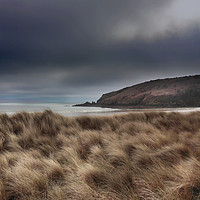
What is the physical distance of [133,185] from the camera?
1.94 meters

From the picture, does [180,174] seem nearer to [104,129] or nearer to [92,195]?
[92,195]

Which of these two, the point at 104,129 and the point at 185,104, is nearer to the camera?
the point at 104,129

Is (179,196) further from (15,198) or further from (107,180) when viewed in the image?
(15,198)

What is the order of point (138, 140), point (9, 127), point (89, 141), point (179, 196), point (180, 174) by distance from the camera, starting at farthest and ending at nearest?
1. point (9, 127)
2. point (89, 141)
3. point (138, 140)
4. point (180, 174)
5. point (179, 196)

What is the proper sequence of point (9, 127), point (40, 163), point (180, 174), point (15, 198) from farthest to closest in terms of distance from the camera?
point (9, 127), point (40, 163), point (180, 174), point (15, 198)

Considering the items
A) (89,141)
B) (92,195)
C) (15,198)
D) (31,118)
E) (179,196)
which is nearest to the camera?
(179,196)

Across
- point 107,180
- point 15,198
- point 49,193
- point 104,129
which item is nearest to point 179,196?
point 107,180

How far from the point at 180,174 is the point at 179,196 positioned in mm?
471

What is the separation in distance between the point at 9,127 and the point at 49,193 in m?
4.05

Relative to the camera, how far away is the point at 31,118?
5.85 metres

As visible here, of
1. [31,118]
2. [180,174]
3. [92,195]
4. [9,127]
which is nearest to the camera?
[92,195]

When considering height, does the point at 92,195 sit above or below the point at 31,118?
below

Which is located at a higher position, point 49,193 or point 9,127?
point 9,127

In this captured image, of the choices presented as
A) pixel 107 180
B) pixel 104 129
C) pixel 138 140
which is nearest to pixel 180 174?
pixel 107 180
